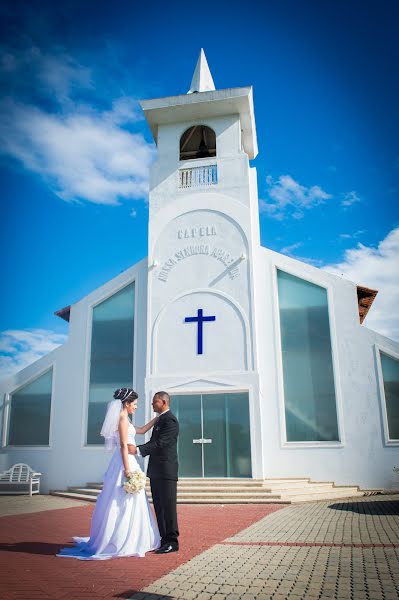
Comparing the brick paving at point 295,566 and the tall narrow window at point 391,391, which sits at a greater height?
the tall narrow window at point 391,391

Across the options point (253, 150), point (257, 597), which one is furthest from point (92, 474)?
point (253, 150)

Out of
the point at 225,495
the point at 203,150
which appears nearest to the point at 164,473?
the point at 225,495

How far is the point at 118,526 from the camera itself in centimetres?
581

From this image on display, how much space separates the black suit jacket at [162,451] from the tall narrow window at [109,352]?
9.91 m

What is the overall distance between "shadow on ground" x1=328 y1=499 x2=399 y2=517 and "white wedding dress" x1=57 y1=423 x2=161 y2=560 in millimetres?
5228

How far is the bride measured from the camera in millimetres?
5762

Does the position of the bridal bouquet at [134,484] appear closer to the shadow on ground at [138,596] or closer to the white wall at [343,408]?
the shadow on ground at [138,596]

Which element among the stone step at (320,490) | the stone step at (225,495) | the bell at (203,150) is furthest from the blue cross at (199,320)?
the bell at (203,150)

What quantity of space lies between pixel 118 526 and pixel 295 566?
211 cm

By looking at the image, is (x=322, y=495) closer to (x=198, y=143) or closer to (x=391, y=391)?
(x=391, y=391)

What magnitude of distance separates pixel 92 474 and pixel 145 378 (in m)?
3.53

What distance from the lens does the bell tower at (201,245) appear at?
48.7 feet

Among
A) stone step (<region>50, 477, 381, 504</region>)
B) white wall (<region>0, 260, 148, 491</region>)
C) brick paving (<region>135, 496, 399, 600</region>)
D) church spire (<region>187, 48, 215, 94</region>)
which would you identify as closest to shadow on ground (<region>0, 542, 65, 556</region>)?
brick paving (<region>135, 496, 399, 600</region>)

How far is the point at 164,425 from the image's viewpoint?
6.34 metres
